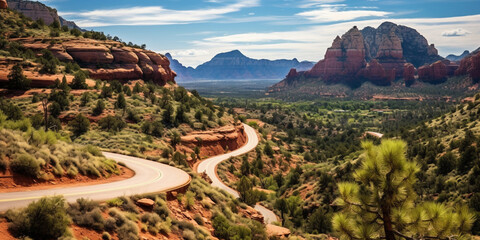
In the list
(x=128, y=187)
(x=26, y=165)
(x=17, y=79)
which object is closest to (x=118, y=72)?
(x=17, y=79)

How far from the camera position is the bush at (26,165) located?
16156 millimetres

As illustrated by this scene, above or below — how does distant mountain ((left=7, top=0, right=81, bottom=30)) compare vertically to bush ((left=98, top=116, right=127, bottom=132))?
above

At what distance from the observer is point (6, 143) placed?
664 inches

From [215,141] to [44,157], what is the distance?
1867 inches

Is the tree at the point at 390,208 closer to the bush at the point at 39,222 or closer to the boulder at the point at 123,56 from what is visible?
the bush at the point at 39,222

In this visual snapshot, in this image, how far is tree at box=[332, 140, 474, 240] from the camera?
9641 millimetres

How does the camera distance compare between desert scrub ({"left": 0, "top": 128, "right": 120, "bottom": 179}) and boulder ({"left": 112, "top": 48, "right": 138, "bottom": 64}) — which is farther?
boulder ({"left": 112, "top": 48, "right": 138, "bottom": 64})

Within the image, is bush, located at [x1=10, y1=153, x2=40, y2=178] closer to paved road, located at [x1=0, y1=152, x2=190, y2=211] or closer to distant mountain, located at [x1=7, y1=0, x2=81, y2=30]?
paved road, located at [x1=0, y1=152, x2=190, y2=211]

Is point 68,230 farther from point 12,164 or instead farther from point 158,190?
point 158,190

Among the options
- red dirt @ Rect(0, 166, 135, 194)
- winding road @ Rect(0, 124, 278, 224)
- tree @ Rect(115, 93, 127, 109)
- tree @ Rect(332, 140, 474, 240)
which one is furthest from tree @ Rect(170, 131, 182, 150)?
tree @ Rect(332, 140, 474, 240)

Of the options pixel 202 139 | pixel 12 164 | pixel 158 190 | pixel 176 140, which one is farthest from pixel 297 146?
pixel 12 164

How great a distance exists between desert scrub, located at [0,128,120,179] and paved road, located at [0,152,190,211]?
1559 mm

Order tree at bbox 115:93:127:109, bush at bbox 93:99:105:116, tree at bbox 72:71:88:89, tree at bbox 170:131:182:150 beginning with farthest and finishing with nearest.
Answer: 1. tree at bbox 72:71:88:89
2. tree at bbox 115:93:127:109
3. tree at bbox 170:131:182:150
4. bush at bbox 93:99:105:116

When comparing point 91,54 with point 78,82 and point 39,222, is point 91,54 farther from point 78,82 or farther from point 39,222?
point 39,222
